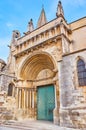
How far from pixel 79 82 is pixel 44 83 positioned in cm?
344

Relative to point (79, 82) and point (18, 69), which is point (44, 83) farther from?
point (79, 82)

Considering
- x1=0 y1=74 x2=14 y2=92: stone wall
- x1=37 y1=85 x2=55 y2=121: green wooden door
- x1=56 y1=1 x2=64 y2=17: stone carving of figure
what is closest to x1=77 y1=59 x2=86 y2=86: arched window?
x1=37 y1=85 x2=55 y2=121: green wooden door

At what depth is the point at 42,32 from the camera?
9.65 m

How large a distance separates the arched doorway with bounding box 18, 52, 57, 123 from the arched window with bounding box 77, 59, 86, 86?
8.11 feet

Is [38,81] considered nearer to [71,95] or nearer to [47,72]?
[47,72]

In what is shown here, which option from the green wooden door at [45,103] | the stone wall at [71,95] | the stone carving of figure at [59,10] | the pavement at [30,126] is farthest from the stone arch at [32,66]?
the pavement at [30,126]

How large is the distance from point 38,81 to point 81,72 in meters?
4.06

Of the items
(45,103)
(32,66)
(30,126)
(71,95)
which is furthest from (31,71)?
(30,126)

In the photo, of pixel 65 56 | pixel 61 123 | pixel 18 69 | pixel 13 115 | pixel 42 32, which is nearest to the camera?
pixel 61 123

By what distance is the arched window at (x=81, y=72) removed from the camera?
677 centimetres

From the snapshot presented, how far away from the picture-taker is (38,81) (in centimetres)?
1018

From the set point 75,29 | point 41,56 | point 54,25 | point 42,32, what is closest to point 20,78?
point 41,56

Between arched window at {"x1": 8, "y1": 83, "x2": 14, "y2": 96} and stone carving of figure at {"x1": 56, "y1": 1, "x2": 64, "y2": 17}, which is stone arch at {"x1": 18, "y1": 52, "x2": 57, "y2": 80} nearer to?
arched window at {"x1": 8, "y1": 83, "x2": 14, "y2": 96}

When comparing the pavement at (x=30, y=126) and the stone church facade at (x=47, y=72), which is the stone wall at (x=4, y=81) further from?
the pavement at (x=30, y=126)
